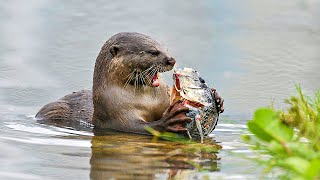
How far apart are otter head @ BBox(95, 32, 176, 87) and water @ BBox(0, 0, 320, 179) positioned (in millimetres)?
470

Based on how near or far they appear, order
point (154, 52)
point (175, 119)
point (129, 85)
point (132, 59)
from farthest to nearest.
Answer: point (129, 85) → point (132, 59) → point (154, 52) → point (175, 119)

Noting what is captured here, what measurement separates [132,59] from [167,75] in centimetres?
292

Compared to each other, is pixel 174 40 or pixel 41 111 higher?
pixel 174 40

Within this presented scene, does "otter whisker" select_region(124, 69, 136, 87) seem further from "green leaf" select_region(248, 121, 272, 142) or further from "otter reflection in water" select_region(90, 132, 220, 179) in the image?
"green leaf" select_region(248, 121, 272, 142)

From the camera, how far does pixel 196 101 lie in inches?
281

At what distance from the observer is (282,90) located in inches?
377

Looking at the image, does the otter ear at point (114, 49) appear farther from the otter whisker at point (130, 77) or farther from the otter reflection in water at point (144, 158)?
the otter reflection in water at point (144, 158)

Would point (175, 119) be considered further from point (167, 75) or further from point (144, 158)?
point (167, 75)

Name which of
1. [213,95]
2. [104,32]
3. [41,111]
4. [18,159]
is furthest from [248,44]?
[18,159]

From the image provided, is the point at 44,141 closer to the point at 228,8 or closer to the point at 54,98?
the point at 54,98

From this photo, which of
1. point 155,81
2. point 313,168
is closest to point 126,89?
point 155,81

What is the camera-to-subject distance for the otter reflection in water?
5.79m

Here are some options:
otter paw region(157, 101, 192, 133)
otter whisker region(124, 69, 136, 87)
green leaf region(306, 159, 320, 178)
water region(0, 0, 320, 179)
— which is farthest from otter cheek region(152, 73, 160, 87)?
green leaf region(306, 159, 320, 178)

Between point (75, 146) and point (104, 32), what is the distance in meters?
5.32
